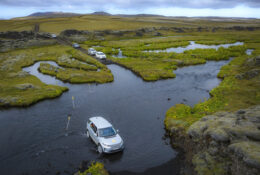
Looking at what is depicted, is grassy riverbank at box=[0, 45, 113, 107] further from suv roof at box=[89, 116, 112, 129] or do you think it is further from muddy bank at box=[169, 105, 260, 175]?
muddy bank at box=[169, 105, 260, 175]

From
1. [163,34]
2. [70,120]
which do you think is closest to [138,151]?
[70,120]

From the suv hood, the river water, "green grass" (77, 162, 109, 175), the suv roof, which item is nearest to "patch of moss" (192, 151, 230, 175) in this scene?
the river water

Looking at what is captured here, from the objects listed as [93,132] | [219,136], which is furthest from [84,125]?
[219,136]

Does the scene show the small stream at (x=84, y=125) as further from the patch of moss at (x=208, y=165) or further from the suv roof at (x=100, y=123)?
the suv roof at (x=100, y=123)

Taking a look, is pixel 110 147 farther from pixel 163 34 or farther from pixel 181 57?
pixel 163 34

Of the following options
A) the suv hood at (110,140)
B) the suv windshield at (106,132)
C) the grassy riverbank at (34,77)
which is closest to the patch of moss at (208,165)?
the suv hood at (110,140)

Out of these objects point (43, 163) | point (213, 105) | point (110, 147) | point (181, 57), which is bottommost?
point (43, 163)

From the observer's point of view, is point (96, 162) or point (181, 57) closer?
point (96, 162)
